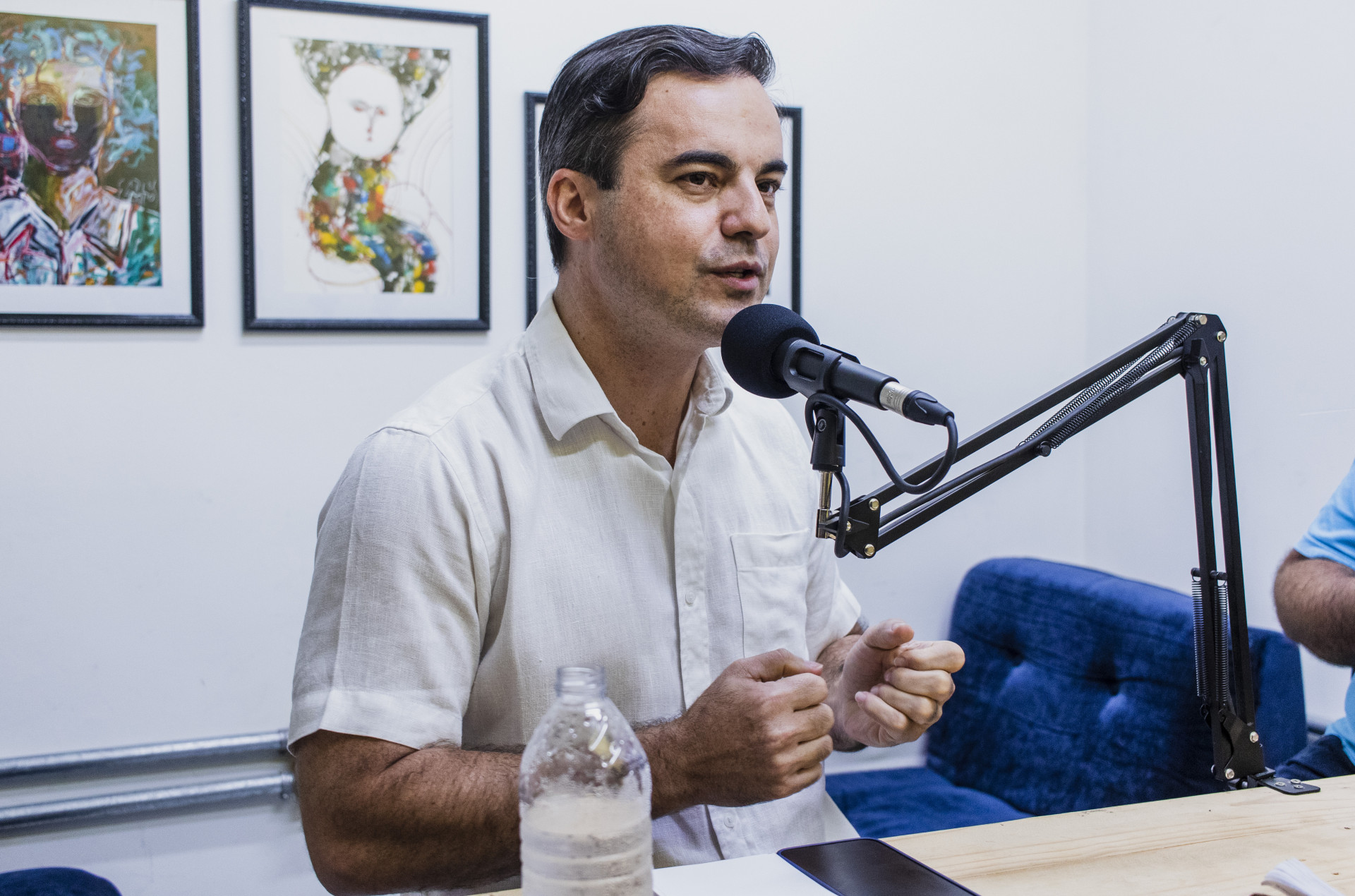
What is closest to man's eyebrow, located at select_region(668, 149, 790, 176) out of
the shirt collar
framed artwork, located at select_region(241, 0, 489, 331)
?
the shirt collar

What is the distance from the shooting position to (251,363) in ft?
6.25

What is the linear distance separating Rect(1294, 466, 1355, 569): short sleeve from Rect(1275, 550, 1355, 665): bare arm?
0.5 inches

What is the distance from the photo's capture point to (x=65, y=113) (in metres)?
1.80

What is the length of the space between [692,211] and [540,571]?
1.46 feet

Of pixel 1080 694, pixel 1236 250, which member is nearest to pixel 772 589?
pixel 1080 694

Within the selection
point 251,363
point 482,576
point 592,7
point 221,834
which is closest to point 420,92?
point 592,7

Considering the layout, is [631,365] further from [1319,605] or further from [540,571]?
[1319,605]

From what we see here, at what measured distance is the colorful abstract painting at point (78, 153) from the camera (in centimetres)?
178

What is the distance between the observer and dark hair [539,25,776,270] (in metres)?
1.25

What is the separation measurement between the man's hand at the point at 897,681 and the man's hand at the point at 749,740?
0.10m

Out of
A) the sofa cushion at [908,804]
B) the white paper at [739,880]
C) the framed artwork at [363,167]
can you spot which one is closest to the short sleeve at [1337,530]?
the sofa cushion at [908,804]

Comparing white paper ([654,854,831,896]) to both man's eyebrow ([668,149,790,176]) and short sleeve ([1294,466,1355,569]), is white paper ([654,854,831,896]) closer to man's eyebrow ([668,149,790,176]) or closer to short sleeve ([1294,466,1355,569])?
man's eyebrow ([668,149,790,176])

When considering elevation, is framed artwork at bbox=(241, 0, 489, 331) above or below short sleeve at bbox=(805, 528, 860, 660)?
above

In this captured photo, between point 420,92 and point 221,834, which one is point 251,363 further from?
point 221,834
